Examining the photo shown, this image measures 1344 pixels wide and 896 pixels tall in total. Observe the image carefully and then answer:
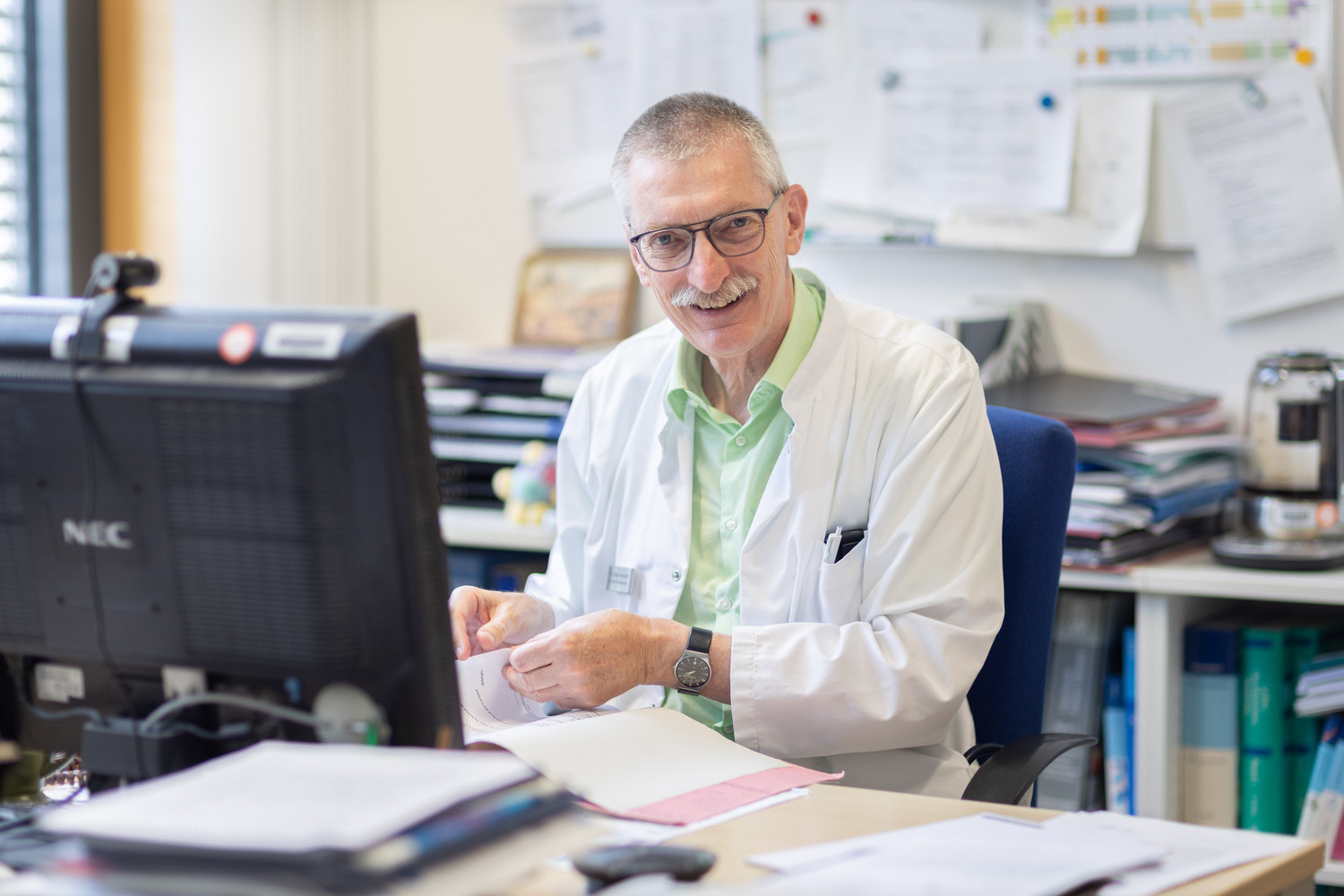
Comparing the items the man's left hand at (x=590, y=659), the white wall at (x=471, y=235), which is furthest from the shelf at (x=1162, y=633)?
the man's left hand at (x=590, y=659)

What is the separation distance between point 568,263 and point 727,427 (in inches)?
50.1

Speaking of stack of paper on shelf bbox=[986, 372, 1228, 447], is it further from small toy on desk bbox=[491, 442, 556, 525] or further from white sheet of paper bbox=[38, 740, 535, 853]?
white sheet of paper bbox=[38, 740, 535, 853]

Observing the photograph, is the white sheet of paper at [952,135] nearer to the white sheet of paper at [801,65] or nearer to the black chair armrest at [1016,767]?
the white sheet of paper at [801,65]

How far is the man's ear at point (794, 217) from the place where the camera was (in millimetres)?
1691

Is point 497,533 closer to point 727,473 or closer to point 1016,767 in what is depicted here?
point 727,473

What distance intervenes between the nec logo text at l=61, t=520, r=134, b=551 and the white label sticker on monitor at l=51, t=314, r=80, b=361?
0.36ft

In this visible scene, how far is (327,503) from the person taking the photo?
89cm

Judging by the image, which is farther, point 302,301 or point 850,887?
point 302,301

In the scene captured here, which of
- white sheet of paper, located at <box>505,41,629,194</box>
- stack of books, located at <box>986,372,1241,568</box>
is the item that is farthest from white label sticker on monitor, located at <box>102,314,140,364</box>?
white sheet of paper, located at <box>505,41,629,194</box>

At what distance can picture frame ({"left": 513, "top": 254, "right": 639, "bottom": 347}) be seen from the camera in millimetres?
2812

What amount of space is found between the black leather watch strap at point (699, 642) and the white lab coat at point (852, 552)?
0.12 ft

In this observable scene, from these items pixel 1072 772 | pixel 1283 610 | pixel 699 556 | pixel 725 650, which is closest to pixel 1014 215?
pixel 1283 610

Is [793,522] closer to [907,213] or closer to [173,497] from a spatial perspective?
[173,497]

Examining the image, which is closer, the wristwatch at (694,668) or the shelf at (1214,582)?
the wristwatch at (694,668)
